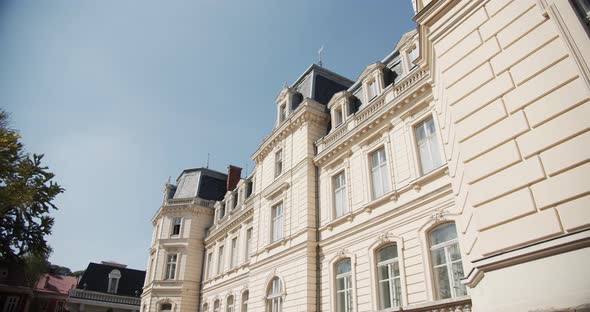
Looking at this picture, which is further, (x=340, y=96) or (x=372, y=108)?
(x=340, y=96)

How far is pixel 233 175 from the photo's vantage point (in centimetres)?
3119

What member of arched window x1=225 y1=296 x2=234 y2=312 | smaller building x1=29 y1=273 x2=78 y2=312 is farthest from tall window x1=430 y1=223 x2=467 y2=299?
smaller building x1=29 y1=273 x2=78 y2=312

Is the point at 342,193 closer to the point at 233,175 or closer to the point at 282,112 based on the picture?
the point at 282,112

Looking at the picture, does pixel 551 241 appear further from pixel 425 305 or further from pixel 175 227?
pixel 175 227

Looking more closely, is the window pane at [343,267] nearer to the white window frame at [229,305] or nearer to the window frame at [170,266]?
the white window frame at [229,305]

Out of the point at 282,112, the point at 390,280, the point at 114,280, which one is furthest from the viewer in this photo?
the point at 114,280

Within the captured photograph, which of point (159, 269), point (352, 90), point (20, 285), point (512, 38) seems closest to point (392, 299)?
point (512, 38)

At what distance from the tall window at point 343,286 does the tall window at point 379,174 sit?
277cm

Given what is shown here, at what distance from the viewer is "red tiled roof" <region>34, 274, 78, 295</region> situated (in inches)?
1647

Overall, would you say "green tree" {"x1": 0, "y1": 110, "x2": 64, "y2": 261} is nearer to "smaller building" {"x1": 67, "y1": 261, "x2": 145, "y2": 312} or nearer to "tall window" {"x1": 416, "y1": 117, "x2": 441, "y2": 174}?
"tall window" {"x1": 416, "y1": 117, "x2": 441, "y2": 174}

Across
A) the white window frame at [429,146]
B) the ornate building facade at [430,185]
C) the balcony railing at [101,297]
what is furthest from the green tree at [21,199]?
the balcony railing at [101,297]

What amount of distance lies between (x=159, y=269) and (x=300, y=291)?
57.3ft

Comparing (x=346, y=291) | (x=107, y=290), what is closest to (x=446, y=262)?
(x=346, y=291)

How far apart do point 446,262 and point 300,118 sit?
32.2 ft
